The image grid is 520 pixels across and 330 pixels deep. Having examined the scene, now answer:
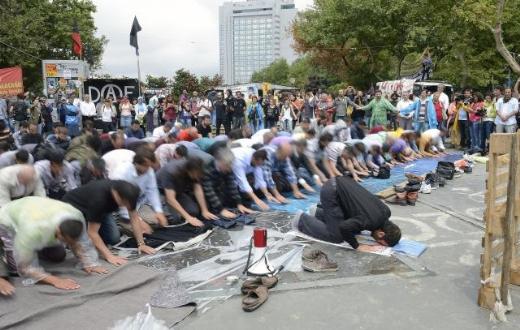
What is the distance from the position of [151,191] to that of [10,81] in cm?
1711

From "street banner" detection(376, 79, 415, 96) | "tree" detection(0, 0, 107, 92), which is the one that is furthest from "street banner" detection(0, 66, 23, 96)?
"street banner" detection(376, 79, 415, 96)

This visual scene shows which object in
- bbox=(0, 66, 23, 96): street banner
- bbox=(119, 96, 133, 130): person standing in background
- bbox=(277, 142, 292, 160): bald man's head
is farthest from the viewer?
bbox=(0, 66, 23, 96): street banner

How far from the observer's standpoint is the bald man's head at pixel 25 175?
4977 millimetres

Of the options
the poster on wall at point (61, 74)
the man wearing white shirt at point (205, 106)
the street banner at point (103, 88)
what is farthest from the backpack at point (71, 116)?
the poster on wall at point (61, 74)

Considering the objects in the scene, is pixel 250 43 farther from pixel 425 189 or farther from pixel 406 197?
pixel 406 197

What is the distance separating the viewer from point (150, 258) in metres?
5.15

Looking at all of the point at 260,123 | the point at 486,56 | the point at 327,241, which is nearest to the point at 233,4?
the point at 486,56

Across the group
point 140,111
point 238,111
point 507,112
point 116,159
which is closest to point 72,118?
point 140,111

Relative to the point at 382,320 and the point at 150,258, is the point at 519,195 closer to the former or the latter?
the point at 382,320

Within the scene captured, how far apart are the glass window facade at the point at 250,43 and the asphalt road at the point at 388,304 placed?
9569cm

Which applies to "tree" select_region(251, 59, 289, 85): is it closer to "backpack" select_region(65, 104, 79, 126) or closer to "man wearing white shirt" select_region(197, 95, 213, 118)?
"man wearing white shirt" select_region(197, 95, 213, 118)

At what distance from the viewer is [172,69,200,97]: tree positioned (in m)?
30.4

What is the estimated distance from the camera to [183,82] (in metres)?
30.7

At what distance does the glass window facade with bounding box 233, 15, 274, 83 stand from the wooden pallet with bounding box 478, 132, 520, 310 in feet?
316
